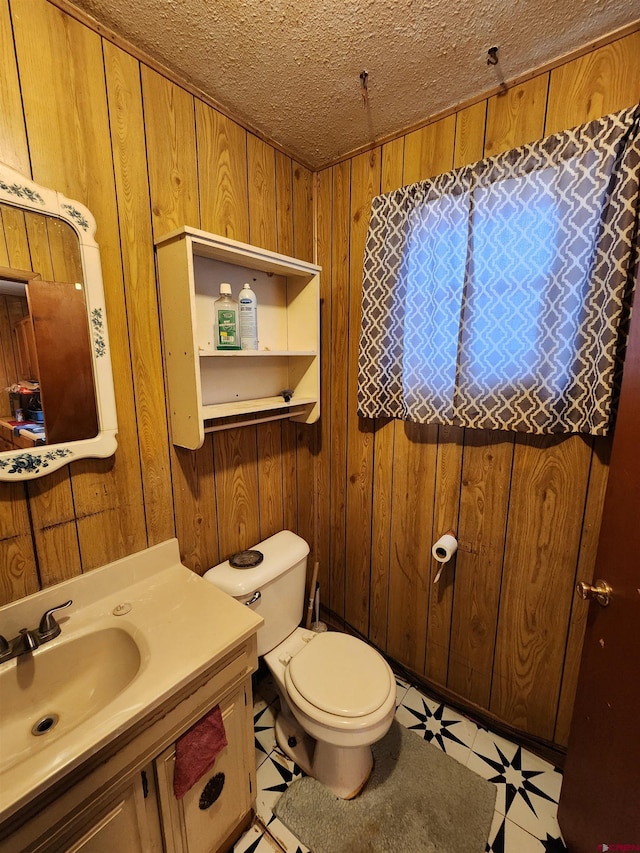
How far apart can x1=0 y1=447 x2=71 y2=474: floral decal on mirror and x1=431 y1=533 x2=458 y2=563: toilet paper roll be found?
1334 mm

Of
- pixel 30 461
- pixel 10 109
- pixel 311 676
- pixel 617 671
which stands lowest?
pixel 311 676

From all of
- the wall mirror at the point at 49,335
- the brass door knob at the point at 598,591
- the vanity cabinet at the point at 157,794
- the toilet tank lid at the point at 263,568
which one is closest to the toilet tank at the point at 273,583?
the toilet tank lid at the point at 263,568

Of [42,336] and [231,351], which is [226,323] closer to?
[231,351]

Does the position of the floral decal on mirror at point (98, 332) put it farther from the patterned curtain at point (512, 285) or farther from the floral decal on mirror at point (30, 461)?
the patterned curtain at point (512, 285)

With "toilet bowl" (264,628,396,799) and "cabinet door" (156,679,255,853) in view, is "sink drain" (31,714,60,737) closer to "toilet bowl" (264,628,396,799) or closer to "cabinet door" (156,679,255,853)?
"cabinet door" (156,679,255,853)

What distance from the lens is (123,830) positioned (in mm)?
852

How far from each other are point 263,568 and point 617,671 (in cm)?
111

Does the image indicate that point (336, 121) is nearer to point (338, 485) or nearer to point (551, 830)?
point (338, 485)

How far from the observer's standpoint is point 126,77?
3.57ft

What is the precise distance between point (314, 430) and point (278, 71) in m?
1.38

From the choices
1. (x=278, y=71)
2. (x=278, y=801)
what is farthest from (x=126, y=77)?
(x=278, y=801)

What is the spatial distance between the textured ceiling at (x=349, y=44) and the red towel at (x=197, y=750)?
188 cm

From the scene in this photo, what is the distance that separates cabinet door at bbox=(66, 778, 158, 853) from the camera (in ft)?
2.59

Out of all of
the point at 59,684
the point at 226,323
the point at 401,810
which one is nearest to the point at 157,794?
the point at 59,684
